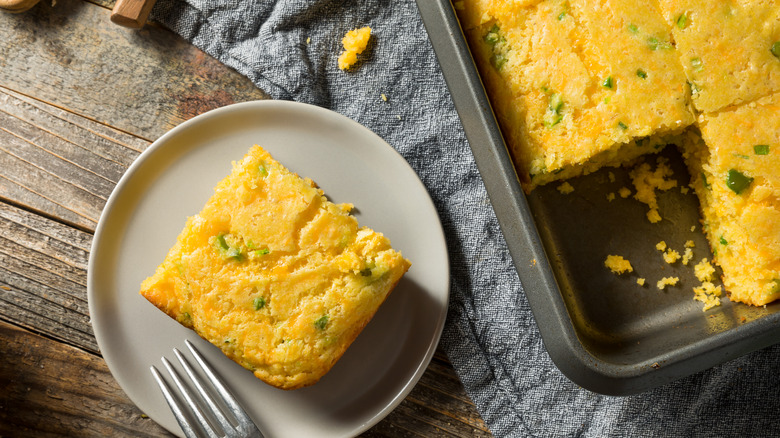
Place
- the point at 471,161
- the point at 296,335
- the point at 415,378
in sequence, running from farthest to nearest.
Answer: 1. the point at 471,161
2. the point at 415,378
3. the point at 296,335

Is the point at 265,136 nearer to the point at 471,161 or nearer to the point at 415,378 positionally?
the point at 471,161

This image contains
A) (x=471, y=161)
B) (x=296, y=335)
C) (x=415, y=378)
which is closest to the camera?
(x=296, y=335)

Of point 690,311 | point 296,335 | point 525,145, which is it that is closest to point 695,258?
point 690,311

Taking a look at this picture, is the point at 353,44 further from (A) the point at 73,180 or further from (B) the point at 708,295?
(B) the point at 708,295

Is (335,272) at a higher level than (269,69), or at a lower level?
lower

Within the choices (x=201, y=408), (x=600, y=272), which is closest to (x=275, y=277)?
(x=201, y=408)

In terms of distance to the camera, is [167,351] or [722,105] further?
[167,351]

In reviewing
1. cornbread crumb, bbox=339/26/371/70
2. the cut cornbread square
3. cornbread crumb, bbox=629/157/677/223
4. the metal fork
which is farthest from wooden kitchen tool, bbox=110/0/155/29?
cornbread crumb, bbox=629/157/677/223
